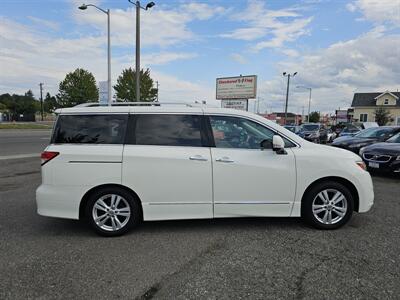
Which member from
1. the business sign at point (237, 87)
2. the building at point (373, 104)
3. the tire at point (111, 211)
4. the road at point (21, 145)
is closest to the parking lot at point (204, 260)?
the tire at point (111, 211)

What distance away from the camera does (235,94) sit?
23969mm

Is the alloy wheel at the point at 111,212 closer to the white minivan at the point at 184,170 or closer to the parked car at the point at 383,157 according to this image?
the white minivan at the point at 184,170

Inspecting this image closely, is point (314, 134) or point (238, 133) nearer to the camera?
point (238, 133)

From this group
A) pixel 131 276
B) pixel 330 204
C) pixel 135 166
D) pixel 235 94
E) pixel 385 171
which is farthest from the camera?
pixel 235 94

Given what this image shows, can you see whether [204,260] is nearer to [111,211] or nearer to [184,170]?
[184,170]

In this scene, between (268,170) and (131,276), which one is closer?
(131,276)

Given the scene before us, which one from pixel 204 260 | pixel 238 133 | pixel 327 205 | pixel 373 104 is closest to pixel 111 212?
pixel 204 260

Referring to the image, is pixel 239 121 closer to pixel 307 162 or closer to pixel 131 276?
pixel 307 162

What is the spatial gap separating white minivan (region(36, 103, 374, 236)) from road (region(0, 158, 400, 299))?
1.05 ft

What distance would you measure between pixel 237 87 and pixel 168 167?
2035 cm

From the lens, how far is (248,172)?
4414 mm

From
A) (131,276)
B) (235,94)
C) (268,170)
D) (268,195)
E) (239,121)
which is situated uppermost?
(235,94)

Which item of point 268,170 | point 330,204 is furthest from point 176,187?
point 330,204

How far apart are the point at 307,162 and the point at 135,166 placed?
2.34 meters
